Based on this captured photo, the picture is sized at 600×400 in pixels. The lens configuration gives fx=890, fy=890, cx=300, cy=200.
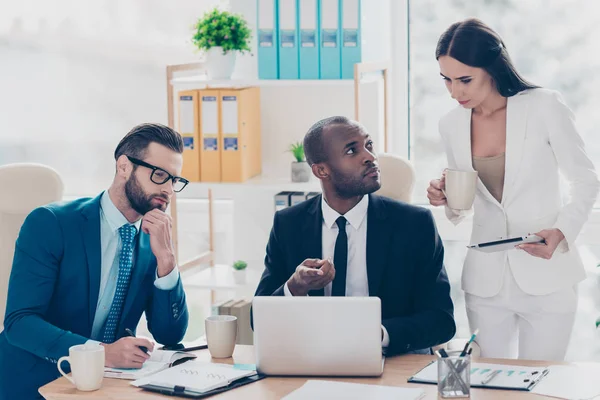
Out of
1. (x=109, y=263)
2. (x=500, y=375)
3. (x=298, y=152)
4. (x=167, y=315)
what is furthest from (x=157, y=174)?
(x=298, y=152)

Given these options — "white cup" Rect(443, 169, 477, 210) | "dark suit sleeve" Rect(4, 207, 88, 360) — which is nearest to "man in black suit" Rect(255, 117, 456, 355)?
"white cup" Rect(443, 169, 477, 210)

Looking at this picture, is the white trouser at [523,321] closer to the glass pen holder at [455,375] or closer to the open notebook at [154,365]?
the glass pen holder at [455,375]

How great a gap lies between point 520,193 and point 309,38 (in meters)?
1.28

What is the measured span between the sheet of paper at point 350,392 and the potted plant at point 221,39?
75.0 inches

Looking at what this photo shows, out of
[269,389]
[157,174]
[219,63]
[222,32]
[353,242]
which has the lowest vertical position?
[269,389]

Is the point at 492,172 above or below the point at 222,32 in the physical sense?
below

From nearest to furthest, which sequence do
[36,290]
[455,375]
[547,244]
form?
[455,375] < [36,290] < [547,244]

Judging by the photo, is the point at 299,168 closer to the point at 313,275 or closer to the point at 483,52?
the point at 483,52

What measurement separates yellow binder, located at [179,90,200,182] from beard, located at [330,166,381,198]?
45.5 inches

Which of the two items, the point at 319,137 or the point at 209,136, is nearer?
the point at 319,137

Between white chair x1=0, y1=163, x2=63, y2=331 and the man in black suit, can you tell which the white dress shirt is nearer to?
the man in black suit

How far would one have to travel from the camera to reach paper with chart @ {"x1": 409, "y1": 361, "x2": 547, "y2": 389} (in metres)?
1.99

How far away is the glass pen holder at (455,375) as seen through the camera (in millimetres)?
1909

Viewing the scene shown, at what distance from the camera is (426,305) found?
8.10 ft
